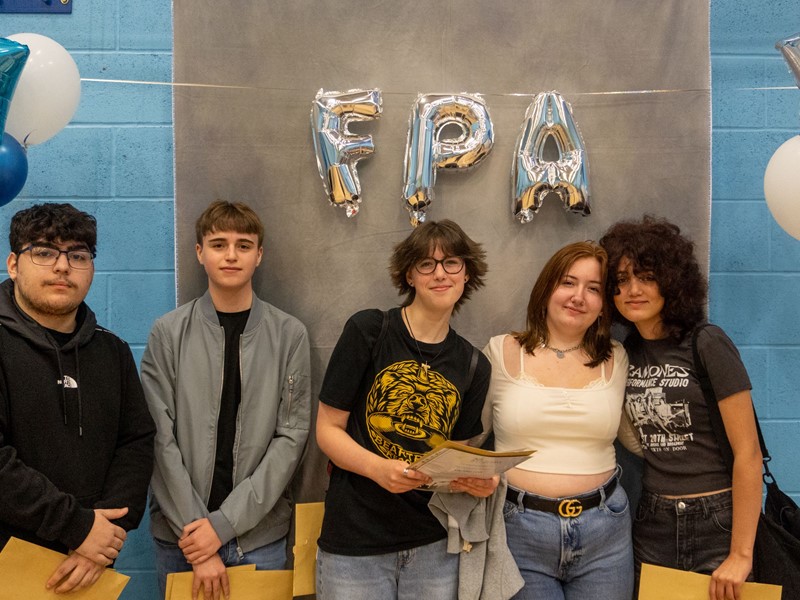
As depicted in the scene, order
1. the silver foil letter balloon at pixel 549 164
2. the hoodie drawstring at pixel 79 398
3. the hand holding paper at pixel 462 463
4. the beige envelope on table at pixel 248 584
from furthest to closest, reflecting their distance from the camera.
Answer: the silver foil letter balloon at pixel 549 164 < the beige envelope on table at pixel 248 584 < the hoodie drawstring at pixel 79 398 < the hand holding paper at pixel 462 463

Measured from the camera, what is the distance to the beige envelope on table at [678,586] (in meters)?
1.89

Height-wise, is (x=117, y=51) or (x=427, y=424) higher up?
(x=117, y=51)

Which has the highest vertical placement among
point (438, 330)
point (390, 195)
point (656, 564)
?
point (390, 195)

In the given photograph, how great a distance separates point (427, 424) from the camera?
1873 mm

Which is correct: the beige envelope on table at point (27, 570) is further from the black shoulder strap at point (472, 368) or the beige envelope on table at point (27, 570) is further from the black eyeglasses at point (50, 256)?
the black shoulder strap at point (472, 368)

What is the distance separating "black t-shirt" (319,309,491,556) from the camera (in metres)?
1.87

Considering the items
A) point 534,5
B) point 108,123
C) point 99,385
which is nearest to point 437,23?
point 534,5

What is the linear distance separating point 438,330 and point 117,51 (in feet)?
4.51

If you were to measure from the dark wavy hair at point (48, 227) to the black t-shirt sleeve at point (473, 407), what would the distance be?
1.07m

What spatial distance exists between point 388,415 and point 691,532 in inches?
34.3

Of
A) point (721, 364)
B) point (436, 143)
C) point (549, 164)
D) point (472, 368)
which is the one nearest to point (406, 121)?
point (436, 143)

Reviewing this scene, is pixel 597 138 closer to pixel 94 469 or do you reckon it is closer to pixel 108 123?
pixel 108 123

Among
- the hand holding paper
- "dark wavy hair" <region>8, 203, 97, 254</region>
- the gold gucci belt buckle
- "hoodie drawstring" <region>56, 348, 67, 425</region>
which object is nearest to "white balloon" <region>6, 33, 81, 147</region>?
"dark wavy hair" <region>8, 203, 97, 254</region>

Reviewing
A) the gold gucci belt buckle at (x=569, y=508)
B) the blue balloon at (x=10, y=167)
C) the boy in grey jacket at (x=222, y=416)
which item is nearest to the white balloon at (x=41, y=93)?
the blue balloon at (x=10, y=167)
